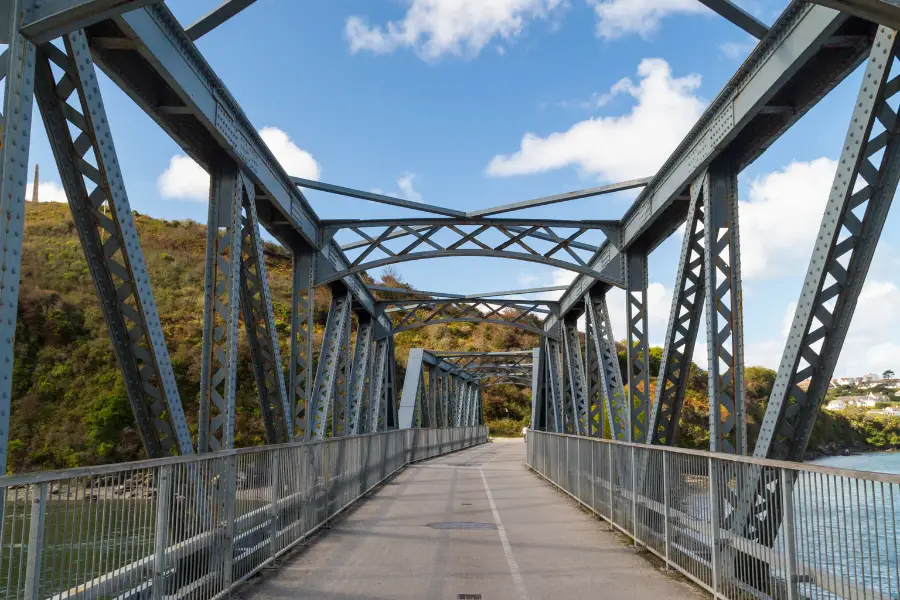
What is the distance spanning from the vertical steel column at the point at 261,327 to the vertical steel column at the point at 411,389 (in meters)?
19.9

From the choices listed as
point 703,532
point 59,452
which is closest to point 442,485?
point 703,532

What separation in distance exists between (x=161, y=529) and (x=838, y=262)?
551 centimetres

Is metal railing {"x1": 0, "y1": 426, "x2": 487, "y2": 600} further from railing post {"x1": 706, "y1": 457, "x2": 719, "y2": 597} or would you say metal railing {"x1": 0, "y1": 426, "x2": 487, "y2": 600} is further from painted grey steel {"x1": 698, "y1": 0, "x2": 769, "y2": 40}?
painted grey steel {"x1": 698, "y1": 0, "x2": 769, "y2": 40}

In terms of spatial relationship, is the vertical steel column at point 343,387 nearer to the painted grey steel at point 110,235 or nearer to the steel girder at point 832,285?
the painted grey steel at point 110,235

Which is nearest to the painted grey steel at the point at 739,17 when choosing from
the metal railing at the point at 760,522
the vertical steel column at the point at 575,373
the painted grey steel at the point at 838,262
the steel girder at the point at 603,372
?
the painted grey steel at the point at 838,262

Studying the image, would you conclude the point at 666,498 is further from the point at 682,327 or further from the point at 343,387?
the point at 343,387

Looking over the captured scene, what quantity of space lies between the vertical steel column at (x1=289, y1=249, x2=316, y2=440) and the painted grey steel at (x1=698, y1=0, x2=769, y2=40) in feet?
26.8

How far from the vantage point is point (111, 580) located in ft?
15.3

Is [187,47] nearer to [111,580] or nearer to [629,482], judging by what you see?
[111,580]

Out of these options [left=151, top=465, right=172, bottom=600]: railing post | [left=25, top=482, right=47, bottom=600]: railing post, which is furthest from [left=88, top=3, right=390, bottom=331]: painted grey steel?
[left=25, top=482, right=47, bottom=600]: railing post

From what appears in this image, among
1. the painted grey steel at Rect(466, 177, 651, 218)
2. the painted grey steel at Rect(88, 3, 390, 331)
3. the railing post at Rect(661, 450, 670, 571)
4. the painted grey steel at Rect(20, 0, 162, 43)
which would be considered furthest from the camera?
the painted grey steel at Rect(466, 177, 651, 218)

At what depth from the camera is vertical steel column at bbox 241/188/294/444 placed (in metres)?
10.4

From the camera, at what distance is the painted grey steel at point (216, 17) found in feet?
26.1

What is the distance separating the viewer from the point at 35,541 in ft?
12.6
